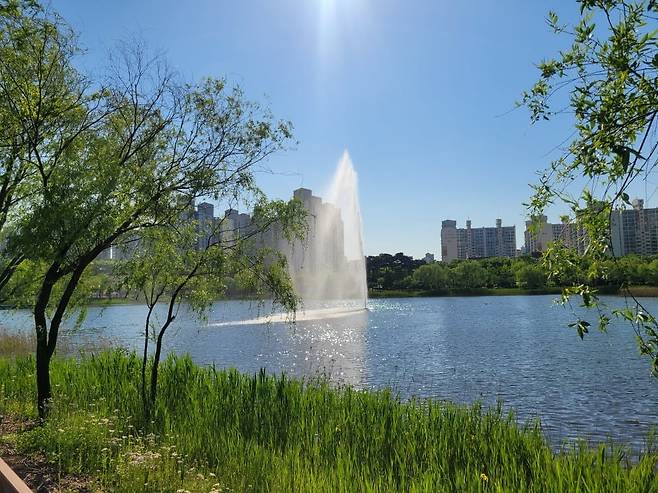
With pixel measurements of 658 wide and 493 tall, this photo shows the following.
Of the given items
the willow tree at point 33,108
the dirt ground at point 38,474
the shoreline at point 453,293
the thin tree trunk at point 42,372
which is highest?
the willow tree at point 33,108

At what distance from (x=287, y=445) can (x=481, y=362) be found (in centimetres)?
1872

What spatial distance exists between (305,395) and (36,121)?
6410mm

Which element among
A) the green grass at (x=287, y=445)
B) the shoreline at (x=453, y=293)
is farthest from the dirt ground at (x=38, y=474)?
the shoreline at (x=453, y=293)

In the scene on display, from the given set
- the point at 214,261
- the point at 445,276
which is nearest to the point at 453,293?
the point at 445,276

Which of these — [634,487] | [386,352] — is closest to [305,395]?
[634,487]

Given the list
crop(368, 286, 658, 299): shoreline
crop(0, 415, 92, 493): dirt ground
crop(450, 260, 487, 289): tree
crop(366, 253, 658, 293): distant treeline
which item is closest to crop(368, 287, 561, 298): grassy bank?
crop(368, 286, 658, 299): shoreline

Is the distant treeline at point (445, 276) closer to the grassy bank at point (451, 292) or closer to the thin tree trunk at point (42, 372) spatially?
the grassy bank at point (451, 292)

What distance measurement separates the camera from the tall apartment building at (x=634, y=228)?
11.2 ft

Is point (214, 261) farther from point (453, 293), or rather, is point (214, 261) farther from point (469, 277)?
point (469, 277)

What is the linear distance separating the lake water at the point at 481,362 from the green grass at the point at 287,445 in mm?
1675

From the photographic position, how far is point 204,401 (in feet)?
31.1

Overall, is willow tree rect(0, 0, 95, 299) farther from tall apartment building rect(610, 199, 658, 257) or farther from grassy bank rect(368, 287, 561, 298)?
grassy bank rect(368, 287, 561, 298)

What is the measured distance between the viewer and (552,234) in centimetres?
387

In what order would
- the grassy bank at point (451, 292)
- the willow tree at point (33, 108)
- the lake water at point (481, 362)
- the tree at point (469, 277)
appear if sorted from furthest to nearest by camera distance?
the tree at point (469, 277) → the grassy bank at point (451, 292) → the lake water at point (481, 362) → the willow tree at point (33, 108)
